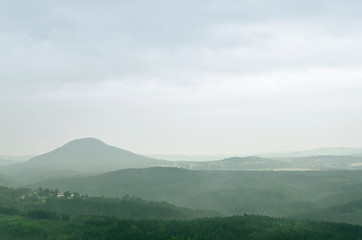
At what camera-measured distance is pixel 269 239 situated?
655 feet

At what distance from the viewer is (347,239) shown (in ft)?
653

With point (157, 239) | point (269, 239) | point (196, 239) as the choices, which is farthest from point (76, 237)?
point (269, 239)

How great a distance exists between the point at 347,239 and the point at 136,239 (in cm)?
11927

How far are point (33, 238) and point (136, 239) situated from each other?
5844cm

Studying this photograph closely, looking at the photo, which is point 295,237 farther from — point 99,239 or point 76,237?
point 76,237

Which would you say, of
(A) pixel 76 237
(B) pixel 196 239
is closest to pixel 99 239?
(A) pixel 76 237

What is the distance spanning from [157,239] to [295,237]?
256ft

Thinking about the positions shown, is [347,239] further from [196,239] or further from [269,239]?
[196,239]

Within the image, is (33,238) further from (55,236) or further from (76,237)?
(76,237)

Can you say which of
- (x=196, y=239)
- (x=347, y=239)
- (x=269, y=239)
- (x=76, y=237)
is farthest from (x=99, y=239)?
(x=347, y=239)

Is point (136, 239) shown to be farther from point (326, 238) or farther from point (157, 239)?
point (326, 238)

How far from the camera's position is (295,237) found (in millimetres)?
199125

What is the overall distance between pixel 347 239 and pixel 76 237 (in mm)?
152955

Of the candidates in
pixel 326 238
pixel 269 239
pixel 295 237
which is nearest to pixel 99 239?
pixel 269 239
